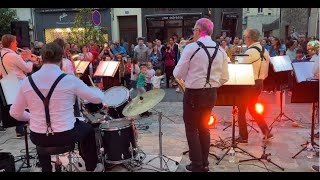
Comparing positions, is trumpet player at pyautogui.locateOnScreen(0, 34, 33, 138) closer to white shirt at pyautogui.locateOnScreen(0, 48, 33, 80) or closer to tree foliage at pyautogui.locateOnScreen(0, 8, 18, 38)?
white shirt at pyautogui.locateOnScreen(0, 48, 33, 80)

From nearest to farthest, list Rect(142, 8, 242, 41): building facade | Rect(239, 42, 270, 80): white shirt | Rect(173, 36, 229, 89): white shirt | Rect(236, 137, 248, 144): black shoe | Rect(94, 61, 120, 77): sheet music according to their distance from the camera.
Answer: Rect(173, 36, 229, 89): white shirt
Rect(239, 42, 270, 80): white shirt
Rect(236, 137, 248, 144): black shoe
Rect(94, 61, 120, 77): sheet music
Rect(142, 8, 242, 41): building facade

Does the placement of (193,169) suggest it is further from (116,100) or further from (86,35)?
(86,35)

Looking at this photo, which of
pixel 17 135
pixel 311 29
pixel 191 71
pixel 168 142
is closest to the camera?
pixel 191 71

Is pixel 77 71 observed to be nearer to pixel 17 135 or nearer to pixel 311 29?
pixel 17 135

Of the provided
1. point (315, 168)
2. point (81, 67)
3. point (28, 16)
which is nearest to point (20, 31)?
point (81, 67)

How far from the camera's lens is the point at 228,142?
223 inches

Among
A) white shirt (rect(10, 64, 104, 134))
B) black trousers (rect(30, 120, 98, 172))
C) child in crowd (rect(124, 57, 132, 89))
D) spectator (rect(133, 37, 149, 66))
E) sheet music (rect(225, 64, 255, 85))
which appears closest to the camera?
white shirt (rect(10, 64, 104, 134))

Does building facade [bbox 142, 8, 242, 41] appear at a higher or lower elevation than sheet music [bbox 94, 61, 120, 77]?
higher

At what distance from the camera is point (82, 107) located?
523cm

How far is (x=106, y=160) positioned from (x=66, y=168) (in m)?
0.56

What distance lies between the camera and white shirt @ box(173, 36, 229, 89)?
4.05 m

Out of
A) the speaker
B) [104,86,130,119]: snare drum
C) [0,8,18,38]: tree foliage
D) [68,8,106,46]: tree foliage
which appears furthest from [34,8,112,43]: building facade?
[104,86,130,119]: snare drum

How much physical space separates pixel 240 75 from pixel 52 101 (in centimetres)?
247
